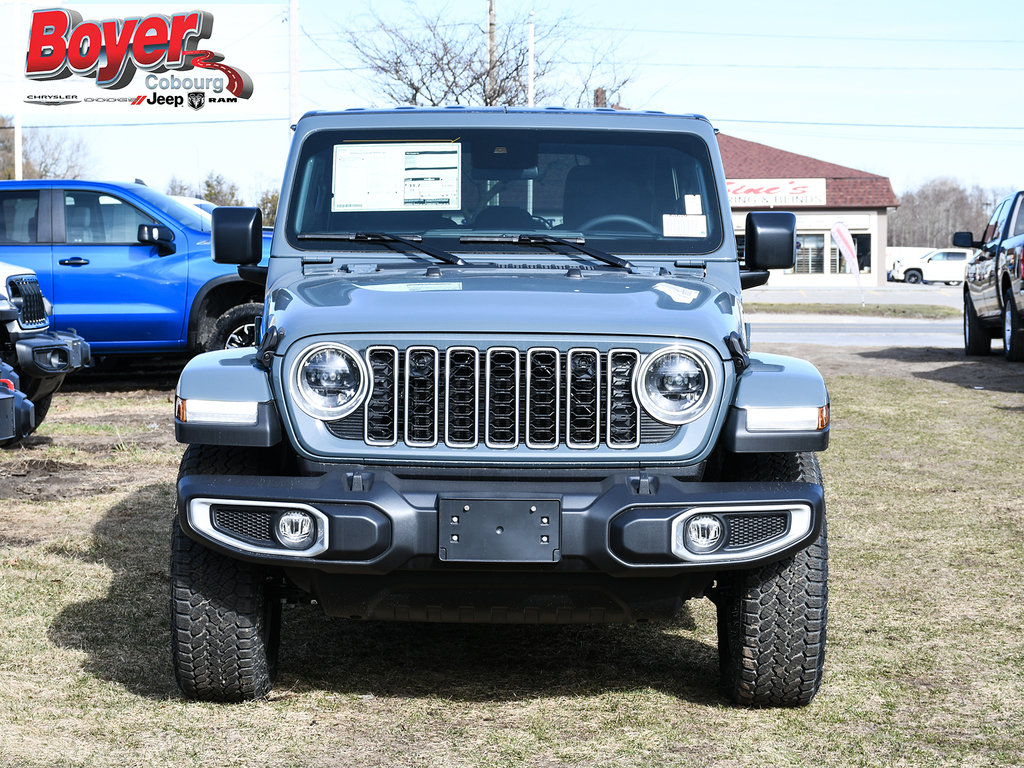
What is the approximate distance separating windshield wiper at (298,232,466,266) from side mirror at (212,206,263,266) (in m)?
0.24

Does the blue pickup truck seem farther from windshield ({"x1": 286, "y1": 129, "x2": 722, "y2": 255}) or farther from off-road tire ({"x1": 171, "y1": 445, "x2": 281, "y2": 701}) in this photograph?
off-road tire ({"x1": 171, "y1": 445, "x2": 281, "y2": 701})

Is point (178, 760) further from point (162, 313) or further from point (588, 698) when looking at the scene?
point (162, 313)

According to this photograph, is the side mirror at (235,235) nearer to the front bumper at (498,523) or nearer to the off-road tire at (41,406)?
the front bumper at (498,523)

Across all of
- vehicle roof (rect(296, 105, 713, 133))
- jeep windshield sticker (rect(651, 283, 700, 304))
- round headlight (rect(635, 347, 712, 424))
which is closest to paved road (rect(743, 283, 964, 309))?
vehicle roof (rect(296, 105, 713, 133))

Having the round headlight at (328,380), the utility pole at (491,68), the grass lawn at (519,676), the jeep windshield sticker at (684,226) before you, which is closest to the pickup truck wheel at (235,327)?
the grass lawn at (519,676)

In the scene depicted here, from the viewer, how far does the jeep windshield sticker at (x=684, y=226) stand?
16.4 ft

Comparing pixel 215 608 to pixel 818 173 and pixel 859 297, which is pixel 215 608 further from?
pixel 818 173

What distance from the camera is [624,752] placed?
12.5ft

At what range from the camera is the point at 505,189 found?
5008 mm

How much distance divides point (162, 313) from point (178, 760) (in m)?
8.93

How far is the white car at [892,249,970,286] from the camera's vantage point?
57.6m

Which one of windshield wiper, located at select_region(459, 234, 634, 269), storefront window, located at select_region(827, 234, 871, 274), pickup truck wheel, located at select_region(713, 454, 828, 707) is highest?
storefront window, located at select_region(827, 234, 871, 274)

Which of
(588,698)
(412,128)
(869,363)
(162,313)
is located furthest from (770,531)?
(869,363)

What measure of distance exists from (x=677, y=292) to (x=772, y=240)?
85 centimetres
